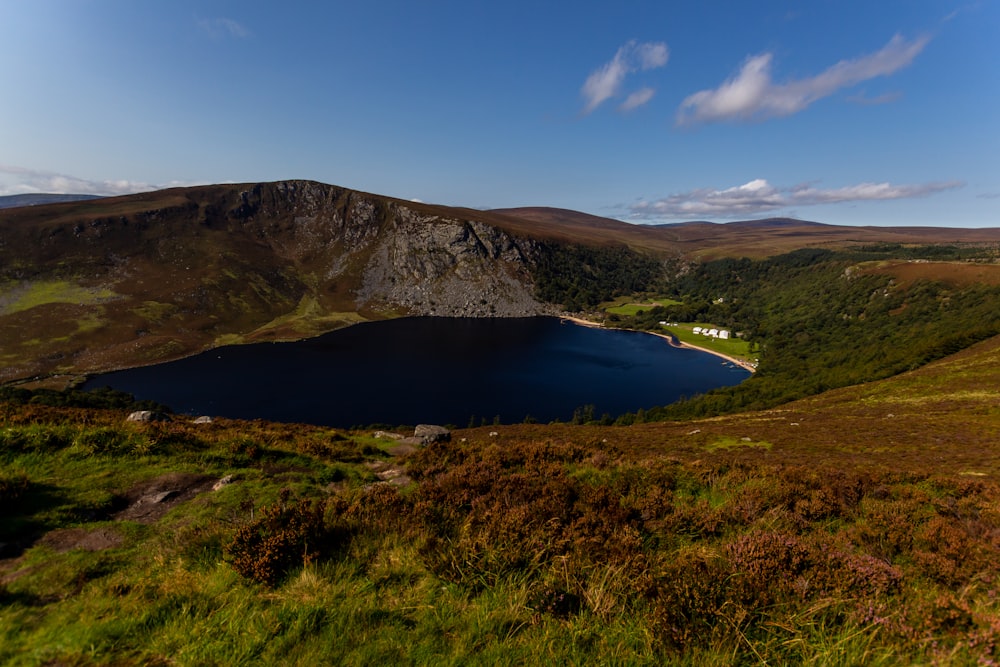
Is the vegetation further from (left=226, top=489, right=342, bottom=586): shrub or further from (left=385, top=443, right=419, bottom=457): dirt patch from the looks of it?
(left=226, top=489, right=342, bottom=586): shrub

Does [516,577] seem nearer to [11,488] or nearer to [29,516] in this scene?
[29,516]

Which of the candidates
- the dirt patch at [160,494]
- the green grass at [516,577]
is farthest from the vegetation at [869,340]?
the dirt patch at [160,494]

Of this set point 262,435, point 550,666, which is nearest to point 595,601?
point 550,666

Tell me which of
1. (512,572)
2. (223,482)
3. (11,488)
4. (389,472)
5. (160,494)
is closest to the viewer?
(512,572)

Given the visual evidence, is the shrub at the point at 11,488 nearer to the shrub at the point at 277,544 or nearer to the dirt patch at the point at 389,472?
the shrub at the point at 277,544

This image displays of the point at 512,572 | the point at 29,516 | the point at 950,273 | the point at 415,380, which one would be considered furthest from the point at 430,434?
the point at 950,273

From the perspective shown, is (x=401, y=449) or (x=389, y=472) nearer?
(x=389, y=472)
